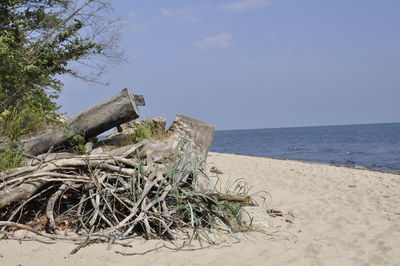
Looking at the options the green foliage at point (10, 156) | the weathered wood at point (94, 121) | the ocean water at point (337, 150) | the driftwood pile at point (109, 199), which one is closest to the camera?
the driftwood pile at point (109, 199)

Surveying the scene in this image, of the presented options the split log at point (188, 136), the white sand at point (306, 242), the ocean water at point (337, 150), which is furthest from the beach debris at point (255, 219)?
the ocean water at point (337, 150)

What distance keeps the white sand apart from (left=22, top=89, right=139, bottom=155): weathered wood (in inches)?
117

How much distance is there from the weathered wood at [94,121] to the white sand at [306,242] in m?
2.96

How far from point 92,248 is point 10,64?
395cm

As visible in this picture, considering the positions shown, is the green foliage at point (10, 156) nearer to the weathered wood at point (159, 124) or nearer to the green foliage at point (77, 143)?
the green foliage at point (77, 143)

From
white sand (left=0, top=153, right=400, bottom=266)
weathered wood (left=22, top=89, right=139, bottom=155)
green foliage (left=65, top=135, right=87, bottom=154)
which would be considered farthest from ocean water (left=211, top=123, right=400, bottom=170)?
green foliage (left=65, top=135, right=87, bottom=154)

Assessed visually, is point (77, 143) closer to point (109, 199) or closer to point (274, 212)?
point (109, 199)

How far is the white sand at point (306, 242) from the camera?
13.9 ft

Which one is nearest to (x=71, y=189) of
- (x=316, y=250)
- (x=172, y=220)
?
(x=172, y=220)

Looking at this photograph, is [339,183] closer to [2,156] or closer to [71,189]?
[71,189]

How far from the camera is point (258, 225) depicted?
6.01 m

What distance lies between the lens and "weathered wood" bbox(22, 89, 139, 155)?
7.05 m

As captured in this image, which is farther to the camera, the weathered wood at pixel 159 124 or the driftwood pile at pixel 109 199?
the weathered wood at pixel 159 124

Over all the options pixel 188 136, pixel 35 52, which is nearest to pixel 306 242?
pixel 188 136
